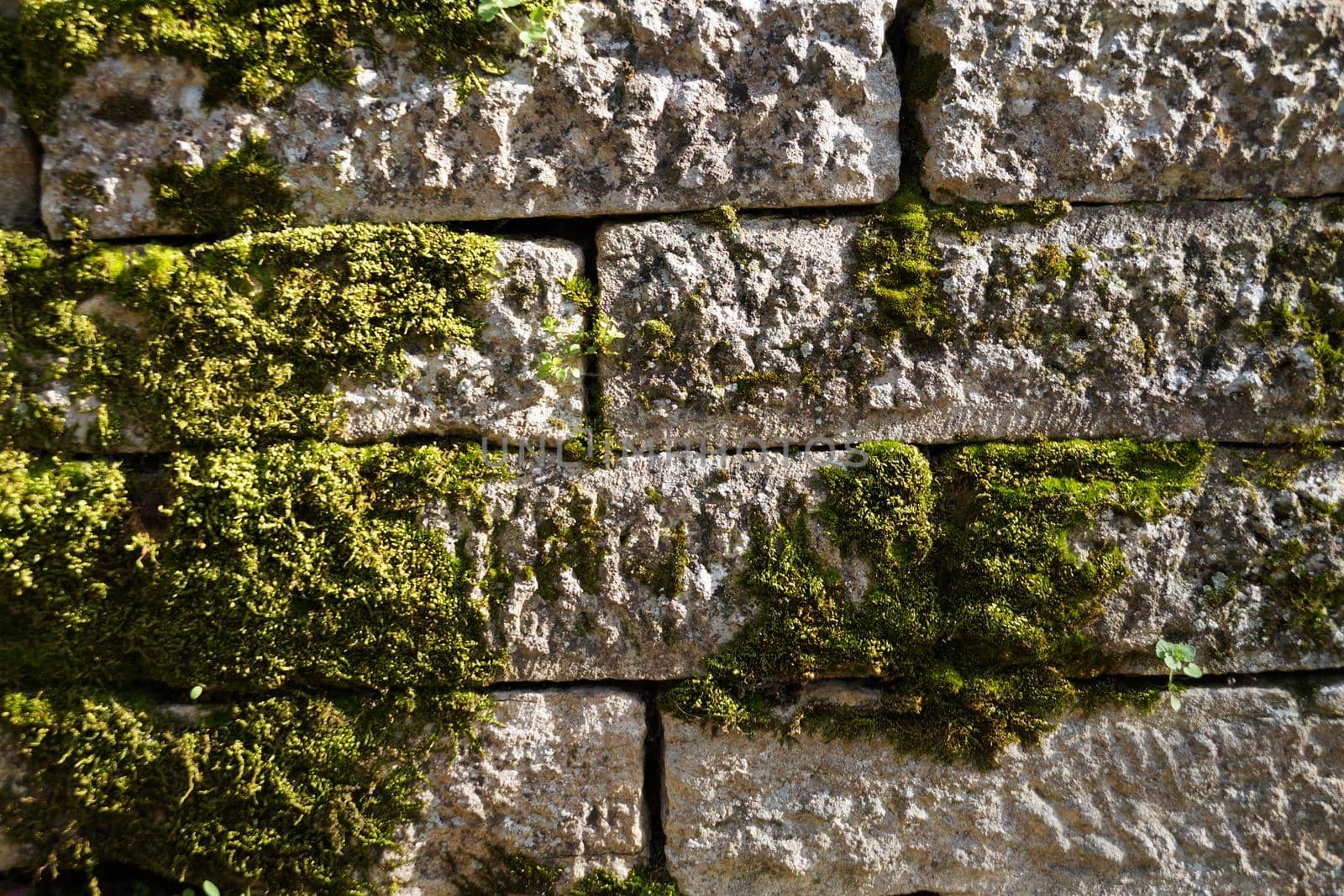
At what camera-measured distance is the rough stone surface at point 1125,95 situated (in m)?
1.98

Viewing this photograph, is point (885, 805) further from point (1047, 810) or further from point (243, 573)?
point (243, 573)

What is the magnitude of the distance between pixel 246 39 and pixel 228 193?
342 mm

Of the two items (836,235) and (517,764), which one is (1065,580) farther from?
(517,764)

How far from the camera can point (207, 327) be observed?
1.86 m

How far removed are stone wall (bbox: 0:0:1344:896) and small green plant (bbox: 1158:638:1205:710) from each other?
0.03 metres

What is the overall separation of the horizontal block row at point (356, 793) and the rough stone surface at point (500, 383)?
665 millimetres

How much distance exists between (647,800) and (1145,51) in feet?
7.37

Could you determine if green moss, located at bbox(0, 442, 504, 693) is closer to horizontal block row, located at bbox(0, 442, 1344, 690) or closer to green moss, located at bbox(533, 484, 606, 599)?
horizontal block row, located at bbox(0, 442, 1344, 690)

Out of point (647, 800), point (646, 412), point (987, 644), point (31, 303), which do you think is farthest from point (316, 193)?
point (987, 644)

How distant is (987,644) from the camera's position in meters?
2.02

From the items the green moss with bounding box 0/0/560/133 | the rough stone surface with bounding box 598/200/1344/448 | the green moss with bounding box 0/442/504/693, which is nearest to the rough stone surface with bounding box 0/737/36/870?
the green moss with bounding box 0/442/504/693

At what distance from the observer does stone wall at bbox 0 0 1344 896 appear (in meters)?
1.86

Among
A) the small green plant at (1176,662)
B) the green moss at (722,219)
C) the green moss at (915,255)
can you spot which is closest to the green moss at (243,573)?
the green moss at (722,219)

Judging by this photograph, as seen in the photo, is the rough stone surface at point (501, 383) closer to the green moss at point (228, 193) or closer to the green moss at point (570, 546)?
the green moss at point (570, 546)
